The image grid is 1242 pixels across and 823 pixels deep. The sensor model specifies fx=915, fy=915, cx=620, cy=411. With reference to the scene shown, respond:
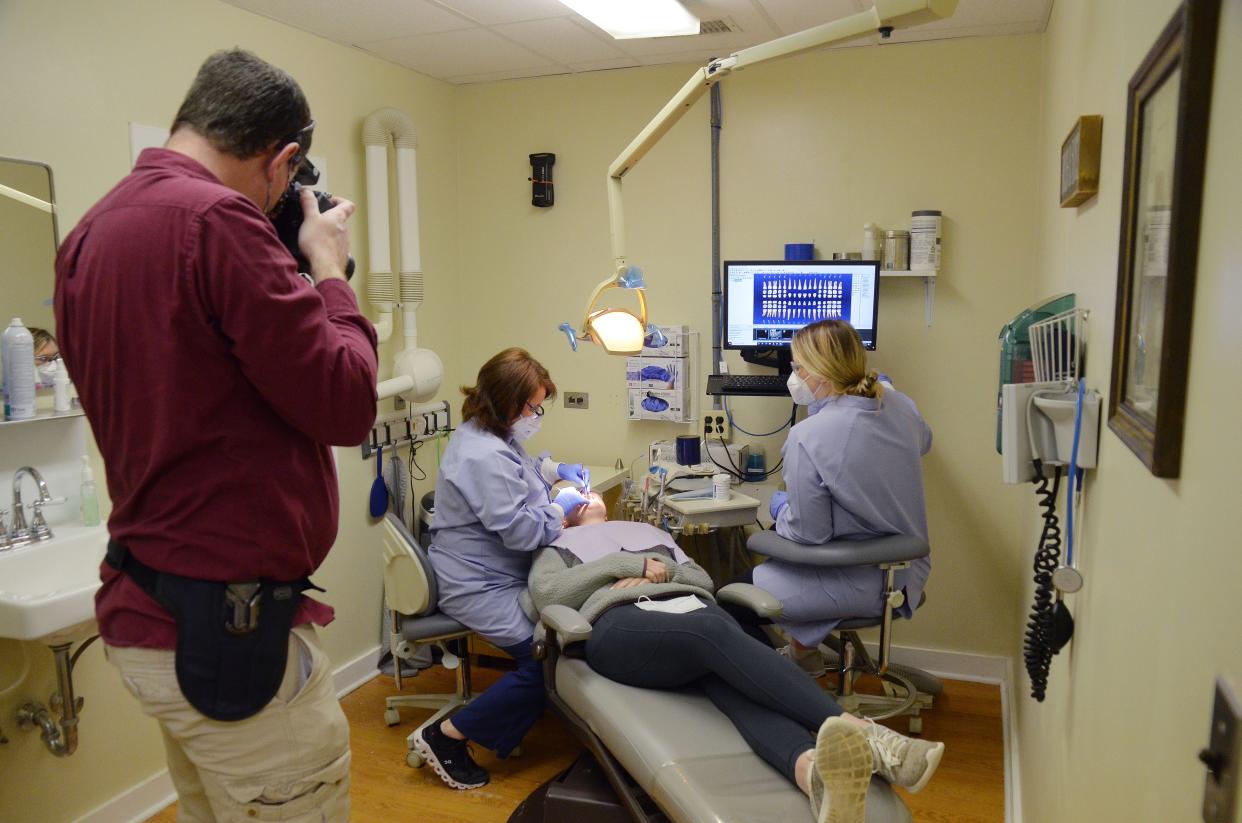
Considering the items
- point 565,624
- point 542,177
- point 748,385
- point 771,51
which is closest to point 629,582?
point 565,624

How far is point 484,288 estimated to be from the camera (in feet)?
13.8

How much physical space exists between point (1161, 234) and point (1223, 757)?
0.59 meters

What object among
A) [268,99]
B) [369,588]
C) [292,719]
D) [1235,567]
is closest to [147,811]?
[369,588]

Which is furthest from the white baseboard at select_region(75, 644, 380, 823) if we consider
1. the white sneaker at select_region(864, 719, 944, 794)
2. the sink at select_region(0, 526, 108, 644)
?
the white sneaker at select_region(864, 719, 944, 794)

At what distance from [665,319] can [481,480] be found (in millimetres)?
1354

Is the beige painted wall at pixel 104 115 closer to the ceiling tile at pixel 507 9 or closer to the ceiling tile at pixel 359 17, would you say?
the ceiling tile at pixel 359 17

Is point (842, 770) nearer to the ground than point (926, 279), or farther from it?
nearer to the ground

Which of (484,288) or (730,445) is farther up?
(484,288)

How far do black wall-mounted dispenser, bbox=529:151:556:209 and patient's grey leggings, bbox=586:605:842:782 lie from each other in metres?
2.14

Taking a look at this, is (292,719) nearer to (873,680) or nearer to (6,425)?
(6,425)

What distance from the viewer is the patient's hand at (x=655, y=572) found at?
2.65 metres

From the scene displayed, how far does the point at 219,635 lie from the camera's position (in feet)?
4.23

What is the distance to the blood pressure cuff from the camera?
1279 millimetres

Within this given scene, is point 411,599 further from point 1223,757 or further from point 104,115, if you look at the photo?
point 1223,757
